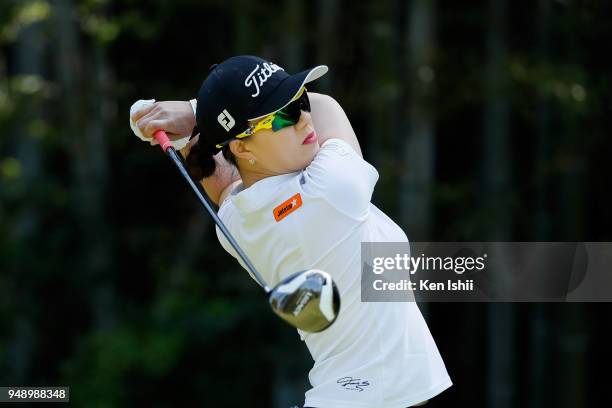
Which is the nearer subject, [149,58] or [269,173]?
[269,173]

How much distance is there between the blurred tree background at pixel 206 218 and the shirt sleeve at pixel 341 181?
24.6 ft

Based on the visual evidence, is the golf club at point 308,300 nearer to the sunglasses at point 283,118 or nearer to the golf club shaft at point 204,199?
the golf club shaft at point 204,199

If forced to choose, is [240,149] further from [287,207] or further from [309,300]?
[309,300]

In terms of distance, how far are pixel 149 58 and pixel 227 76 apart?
32.7 ft

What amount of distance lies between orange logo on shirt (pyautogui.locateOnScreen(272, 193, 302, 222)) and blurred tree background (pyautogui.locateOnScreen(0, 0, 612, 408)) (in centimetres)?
754

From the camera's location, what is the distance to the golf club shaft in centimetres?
338

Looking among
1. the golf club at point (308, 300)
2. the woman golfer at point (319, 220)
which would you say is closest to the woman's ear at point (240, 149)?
the woman golfer at point (319, 220)

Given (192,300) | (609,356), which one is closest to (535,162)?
(609,356)

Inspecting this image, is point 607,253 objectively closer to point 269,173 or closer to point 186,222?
point 269,173

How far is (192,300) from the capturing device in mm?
11805

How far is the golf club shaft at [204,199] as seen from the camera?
11.1ft

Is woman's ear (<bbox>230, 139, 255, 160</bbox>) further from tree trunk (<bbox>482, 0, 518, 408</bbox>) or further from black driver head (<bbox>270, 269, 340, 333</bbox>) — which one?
tree trunk (<bbox>482, 0, 518, 408</bbox>)
